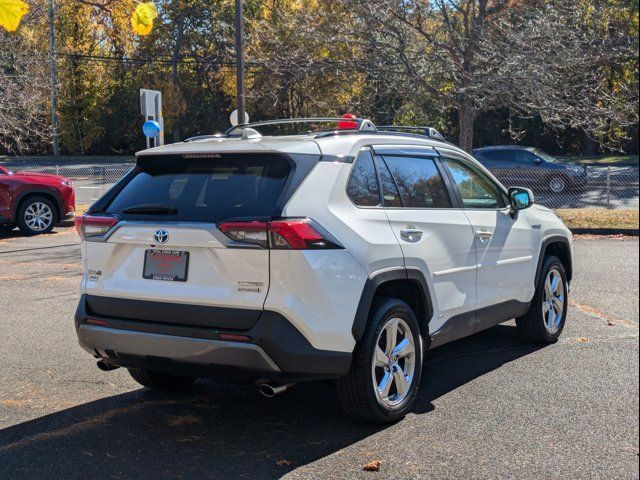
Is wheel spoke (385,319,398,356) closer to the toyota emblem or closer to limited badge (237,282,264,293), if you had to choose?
limited badge (237,282,264,293)

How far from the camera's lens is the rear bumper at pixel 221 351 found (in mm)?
4277

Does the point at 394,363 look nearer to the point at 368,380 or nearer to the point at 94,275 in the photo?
the point at 368,380

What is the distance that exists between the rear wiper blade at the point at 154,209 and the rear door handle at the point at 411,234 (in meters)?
1.44

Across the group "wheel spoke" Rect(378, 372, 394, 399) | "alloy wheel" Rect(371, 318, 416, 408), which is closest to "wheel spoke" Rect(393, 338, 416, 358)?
"alloy wheel" Rect(371, 318, 416, 408)

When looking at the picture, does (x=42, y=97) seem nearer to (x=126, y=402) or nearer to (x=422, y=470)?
(x=126, y=402)

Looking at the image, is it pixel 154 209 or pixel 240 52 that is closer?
pixel 154 209

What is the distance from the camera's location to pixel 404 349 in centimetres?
505

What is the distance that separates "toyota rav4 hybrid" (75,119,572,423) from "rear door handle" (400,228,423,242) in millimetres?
19

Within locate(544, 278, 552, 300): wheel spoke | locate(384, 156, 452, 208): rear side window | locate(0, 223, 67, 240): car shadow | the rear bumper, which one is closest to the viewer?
the rear bumper

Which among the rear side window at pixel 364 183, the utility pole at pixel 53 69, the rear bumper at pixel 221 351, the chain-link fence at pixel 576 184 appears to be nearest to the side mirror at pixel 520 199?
the rear side window at pixel 364 183

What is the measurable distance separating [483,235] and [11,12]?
3757 mm

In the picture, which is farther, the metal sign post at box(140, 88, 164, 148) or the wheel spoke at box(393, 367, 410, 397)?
the metal sign post at box(140, 88, 164, 148)

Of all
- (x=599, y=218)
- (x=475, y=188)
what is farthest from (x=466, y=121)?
(x=475, y=188)

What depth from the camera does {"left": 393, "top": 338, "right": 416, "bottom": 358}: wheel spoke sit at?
197 inches
